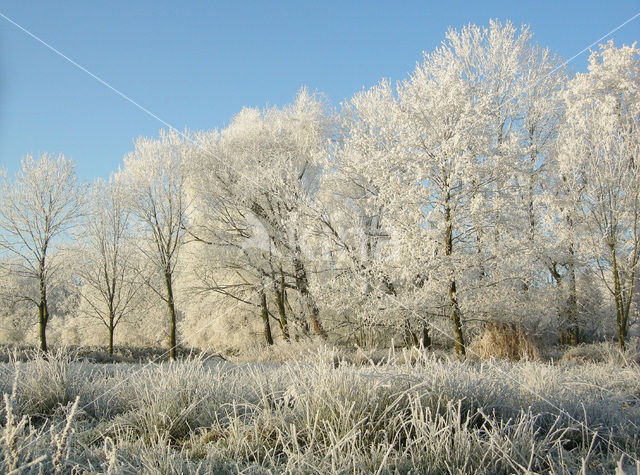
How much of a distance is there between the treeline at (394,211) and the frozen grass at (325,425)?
6.96 metres

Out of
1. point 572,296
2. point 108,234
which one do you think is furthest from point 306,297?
point 572,296

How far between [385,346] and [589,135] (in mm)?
9935

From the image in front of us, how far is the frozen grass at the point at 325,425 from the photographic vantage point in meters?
2.50

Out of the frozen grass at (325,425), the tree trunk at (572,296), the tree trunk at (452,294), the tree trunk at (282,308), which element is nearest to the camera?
the frozen grass at (325,425)

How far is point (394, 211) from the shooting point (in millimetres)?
11820

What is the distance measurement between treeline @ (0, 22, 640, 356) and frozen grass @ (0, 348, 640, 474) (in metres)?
6.96

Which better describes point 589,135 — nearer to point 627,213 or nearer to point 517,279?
point 627,213

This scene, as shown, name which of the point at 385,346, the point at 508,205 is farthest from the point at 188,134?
the point at 508,205

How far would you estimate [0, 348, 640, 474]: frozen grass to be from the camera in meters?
2.50

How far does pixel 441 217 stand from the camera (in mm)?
10703

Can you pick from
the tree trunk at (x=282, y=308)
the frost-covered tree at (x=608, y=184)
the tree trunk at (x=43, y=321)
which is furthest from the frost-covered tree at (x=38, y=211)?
the frost-covered tree at (x=608, y=184)

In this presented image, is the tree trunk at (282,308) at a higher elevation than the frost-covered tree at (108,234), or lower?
lower

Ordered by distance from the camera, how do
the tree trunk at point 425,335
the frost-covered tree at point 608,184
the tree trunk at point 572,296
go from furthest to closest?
the tree trunk at point 572,296 → the tree trunk at point 425,335 → the frost-covered tree at point 608,184

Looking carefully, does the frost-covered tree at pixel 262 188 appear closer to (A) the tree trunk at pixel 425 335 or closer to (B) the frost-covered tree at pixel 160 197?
(B) the frost-covered tree at pixel 160 197
